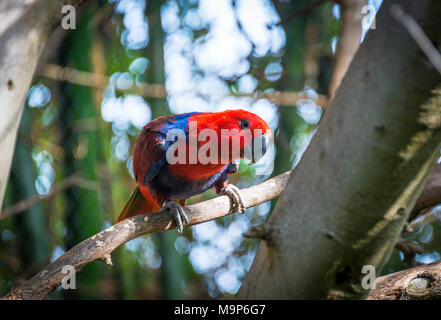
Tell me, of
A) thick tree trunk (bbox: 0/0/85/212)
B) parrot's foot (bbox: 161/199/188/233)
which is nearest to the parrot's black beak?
parrot's foot (bbox: 161/199/188/233)

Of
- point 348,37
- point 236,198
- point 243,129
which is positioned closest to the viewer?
point 243,129

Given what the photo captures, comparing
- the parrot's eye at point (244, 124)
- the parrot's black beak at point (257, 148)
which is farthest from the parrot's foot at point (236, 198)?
the parrot's eye at point (244, 124)

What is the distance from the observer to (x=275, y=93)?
3377 mm

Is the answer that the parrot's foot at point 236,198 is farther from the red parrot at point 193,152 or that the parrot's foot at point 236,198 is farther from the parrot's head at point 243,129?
the parrot's head at point 243,129

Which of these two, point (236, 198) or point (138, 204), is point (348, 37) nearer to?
point (236, 198)

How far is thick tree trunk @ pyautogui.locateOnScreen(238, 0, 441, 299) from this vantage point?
2.52 ft

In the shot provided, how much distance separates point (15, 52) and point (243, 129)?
102 centimetres

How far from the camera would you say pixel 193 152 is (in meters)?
2.01

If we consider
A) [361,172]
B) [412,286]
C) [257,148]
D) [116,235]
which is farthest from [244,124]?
[361,172]

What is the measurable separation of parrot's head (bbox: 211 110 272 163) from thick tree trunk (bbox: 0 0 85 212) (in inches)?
34.1

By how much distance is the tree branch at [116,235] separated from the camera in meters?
1.26

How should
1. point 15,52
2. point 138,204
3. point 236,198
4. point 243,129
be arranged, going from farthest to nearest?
1. point 138,204
2. point 236,198
3. point 243,129
4. point 15,52

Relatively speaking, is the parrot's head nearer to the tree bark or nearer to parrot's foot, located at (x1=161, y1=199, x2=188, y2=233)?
parrot's foot, located at (x1=161, y1=199, x2=188, y2=233)

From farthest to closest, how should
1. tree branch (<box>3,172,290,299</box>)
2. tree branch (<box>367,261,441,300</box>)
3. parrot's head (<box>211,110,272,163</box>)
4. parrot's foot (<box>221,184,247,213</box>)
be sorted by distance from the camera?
parrot's foot (<box>221,184,247,213</box>) → parrot's head (<box>211,110,272,163</box>) → tree branch (<box>367,261,441,300</box>) → tree branch (<box>3,172,290,299</box>)
